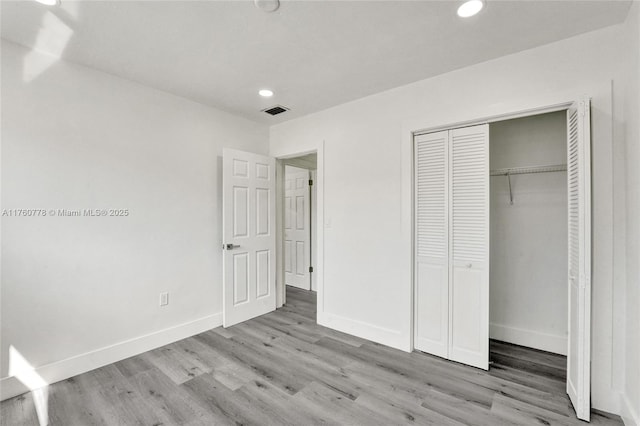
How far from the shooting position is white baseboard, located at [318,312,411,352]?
279cm

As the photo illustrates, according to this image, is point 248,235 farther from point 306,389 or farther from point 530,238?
point 530,238

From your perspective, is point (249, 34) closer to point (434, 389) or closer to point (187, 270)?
point (187, 270)

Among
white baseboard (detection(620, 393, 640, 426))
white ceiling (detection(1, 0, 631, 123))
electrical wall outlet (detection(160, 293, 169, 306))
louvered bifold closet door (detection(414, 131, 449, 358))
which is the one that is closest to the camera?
white baseboard (detection(620, 393, 640, 426))

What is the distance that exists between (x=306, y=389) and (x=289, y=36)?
256cm

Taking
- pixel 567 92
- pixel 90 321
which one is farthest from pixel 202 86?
pixel 567 92

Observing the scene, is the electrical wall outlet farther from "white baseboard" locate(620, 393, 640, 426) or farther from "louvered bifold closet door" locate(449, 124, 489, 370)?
"white baseboard" locate(620, 393, 640, 426)

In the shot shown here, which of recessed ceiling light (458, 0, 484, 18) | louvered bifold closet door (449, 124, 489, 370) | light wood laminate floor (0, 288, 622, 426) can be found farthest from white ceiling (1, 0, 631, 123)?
light wood laminate floor (0, 288, 622, 426)

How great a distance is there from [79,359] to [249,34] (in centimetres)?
287

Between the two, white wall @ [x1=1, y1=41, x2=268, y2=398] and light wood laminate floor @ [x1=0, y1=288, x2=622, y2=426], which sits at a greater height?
white wall @ [x1=1, y1=41, x2=268, y2=398]

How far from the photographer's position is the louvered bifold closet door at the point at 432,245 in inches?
102

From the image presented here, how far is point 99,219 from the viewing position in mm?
2496

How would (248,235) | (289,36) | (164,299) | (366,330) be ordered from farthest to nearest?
(248,235), (366,330), (164,299), (289,36)

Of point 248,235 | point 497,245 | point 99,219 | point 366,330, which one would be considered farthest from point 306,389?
point 497,245

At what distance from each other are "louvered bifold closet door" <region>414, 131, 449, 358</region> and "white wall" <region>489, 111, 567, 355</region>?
81 cm
